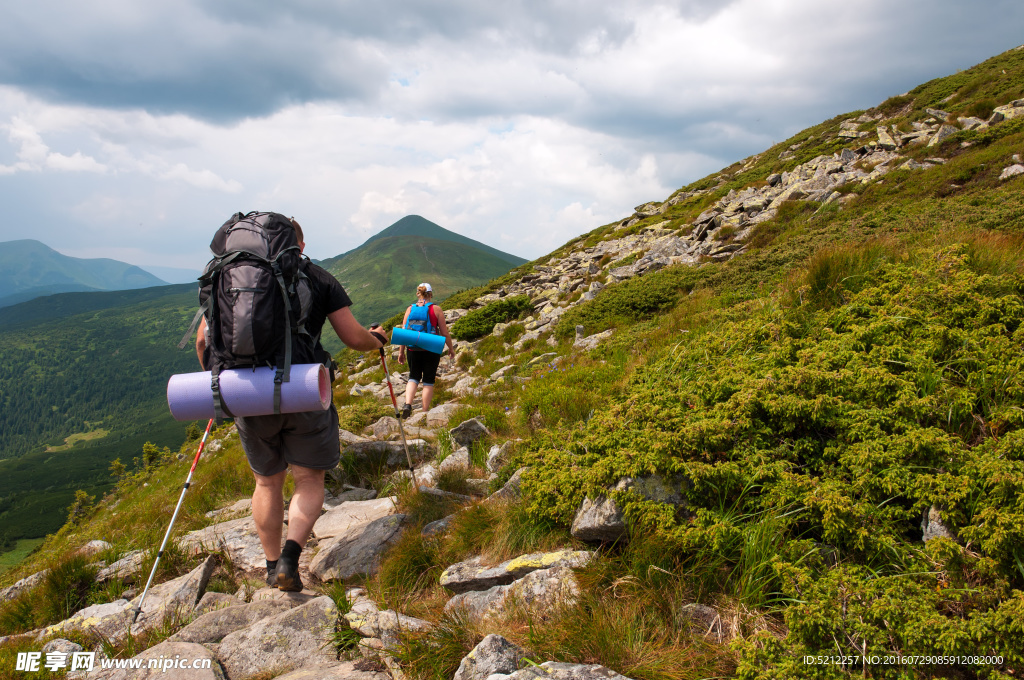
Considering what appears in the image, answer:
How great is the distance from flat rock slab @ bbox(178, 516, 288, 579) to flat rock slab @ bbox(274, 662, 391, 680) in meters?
2.06

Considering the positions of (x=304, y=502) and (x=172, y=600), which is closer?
(x=172, y=600)

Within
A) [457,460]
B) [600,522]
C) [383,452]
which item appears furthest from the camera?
[383,452]

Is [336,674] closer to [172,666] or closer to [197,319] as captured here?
[172,666]

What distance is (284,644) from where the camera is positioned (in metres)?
3.25

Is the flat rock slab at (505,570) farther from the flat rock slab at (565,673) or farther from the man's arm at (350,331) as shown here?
the man's arm at (350,331)

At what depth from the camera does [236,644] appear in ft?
10.8

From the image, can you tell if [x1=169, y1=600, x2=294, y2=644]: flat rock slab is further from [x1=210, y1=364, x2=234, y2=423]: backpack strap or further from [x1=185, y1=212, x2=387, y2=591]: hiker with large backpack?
[x1=210, y1=364, x2=234, y2=423]: backpack strap

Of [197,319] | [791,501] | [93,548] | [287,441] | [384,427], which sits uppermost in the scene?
[197,319]

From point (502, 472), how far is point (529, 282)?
76.7 feet

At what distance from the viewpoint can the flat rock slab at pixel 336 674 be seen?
9.36 ft

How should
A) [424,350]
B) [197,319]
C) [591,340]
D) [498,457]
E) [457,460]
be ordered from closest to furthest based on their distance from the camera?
[197,319] → [498,457] → [457,460] → [424,350] → [591,340]

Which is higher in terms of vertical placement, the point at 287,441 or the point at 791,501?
the point at 287,441

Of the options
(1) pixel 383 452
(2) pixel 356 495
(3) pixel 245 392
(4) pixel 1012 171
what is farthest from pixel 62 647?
(4) pixel 1012 171

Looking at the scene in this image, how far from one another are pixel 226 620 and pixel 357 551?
3.90 feet
